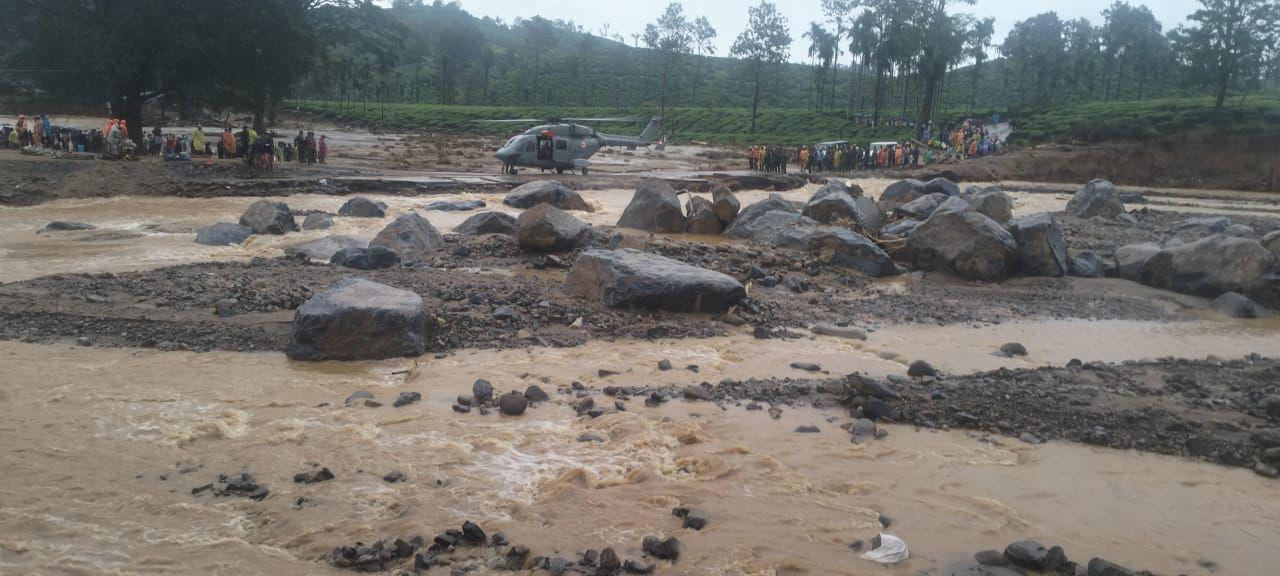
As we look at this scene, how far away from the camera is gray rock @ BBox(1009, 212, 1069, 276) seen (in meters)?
13.3

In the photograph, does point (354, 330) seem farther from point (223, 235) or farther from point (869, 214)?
point (869, 214)

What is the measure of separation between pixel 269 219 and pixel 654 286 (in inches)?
372

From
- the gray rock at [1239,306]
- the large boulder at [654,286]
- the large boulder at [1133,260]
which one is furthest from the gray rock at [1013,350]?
the large boulder at [1133,260]

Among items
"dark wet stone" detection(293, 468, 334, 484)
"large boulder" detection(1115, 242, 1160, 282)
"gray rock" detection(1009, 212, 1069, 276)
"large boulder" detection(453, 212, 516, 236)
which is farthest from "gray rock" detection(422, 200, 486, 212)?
"dark wet stone" detection(293, 468, 334, 484)

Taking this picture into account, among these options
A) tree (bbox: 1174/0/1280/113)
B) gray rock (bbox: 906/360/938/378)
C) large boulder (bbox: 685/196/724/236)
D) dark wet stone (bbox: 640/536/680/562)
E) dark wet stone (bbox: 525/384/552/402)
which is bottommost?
dark wet stone (bbox: 640/536/680/562)

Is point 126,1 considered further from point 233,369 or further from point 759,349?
point 759,349

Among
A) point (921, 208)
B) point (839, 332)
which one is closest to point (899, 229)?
point (921, 208)

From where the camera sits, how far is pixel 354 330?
26.1 feet

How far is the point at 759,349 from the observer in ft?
29.0

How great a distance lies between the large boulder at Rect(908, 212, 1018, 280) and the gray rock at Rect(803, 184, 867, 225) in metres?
2.61

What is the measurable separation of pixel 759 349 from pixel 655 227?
8.05 metres

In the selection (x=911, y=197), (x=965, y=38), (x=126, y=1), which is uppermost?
(x=965, y=38)

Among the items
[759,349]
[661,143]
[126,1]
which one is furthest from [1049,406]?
[661,143]

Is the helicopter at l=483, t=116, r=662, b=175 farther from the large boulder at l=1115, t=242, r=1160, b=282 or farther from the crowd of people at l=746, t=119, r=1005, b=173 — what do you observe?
the large boulder at l=1115, t=242, r=1160, b=282
